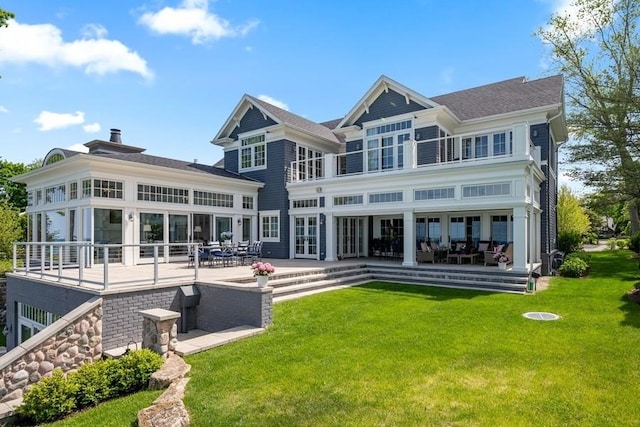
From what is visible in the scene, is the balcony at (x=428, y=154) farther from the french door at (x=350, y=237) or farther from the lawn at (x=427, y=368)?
the lawn at (x=427, y=368)

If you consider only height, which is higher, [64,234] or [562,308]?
[64,234]

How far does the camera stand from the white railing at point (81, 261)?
790 cm

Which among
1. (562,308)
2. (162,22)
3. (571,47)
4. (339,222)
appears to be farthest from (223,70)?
(571,47)

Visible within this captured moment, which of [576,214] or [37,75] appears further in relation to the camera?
[576,214]

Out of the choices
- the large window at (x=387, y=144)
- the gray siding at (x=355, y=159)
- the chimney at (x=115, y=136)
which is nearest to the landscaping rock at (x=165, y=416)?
the large window at (x=387, y=144)

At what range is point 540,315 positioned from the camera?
773cm

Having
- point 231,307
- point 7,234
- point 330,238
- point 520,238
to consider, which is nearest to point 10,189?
point 7,234

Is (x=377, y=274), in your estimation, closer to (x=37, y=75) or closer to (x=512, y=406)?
(x=512, y=406)

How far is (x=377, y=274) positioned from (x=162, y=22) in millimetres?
Result: 10508

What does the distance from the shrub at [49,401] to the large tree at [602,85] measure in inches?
734

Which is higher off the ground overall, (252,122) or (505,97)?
(505,97)

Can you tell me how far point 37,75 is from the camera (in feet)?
42.4

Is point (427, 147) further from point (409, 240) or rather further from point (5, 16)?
point (5, 16)

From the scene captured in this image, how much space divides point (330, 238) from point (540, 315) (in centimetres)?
866
